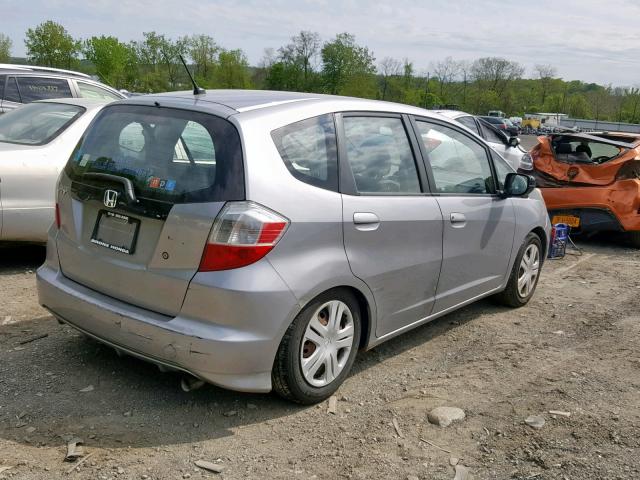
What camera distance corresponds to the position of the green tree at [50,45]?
244 feet

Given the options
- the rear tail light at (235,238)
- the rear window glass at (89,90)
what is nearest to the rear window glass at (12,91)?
the rear window glass at (89,90)

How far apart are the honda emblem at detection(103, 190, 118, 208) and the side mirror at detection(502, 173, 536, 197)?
291 centimetres

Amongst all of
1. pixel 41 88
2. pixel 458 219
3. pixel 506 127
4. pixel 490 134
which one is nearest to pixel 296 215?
pixel 458 219

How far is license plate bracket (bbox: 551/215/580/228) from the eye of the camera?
8.21 meters

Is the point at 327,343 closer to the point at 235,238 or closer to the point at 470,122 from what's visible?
the point at 235,238

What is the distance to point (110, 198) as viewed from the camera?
3.33 m

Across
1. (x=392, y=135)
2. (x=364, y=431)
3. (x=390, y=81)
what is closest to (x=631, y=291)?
(x=392, y=135)

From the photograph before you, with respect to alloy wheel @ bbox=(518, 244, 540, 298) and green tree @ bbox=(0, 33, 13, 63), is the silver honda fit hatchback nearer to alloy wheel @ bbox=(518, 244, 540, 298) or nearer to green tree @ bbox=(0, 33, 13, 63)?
alloy wheel @ bbox=(518, 244, 540, 298)

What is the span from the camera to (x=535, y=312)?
5484 mm

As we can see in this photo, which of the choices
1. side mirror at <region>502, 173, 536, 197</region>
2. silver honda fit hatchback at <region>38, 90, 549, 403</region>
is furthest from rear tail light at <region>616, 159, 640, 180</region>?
silver honda fit hatchback at <region>38, 90, 549, 403</region>

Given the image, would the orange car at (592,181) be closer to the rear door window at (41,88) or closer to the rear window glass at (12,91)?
the rear door window at (41,88)

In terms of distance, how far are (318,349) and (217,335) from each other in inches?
25.9

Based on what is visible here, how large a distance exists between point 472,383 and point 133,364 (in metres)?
2.11

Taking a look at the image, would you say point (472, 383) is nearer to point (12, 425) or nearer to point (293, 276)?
point (293, 276)
